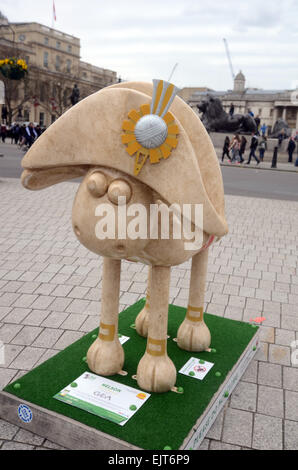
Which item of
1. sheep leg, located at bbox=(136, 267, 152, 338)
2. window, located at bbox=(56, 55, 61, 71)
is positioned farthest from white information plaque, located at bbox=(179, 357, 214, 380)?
window, located at bbox=(56, 55, 61, 71)

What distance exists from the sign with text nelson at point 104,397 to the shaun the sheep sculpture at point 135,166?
216mm

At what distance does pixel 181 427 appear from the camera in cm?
264

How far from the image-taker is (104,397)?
2.88 metres

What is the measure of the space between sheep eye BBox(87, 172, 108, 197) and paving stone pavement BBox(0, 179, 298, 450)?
66.1 inches

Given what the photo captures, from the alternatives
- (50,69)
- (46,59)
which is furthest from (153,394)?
(46,59)

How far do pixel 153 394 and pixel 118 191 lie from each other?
1.48 metres

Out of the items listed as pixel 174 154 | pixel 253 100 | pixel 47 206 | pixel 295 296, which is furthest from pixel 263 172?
pixel 253 100

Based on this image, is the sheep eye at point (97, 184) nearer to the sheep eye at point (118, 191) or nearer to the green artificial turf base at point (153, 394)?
the sheep eye at point (118, 191)

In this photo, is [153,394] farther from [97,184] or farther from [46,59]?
[46,59]

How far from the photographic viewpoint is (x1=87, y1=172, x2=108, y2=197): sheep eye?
243 cm

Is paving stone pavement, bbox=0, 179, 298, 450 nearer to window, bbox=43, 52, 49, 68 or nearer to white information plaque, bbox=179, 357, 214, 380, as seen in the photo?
white information plaque, bbox=179, 357, 214, 380

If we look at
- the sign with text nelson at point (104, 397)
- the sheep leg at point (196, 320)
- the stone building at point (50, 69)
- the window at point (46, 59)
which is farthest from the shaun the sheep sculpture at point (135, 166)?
the window at point (46, 59)

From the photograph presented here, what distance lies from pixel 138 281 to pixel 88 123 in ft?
11.1
